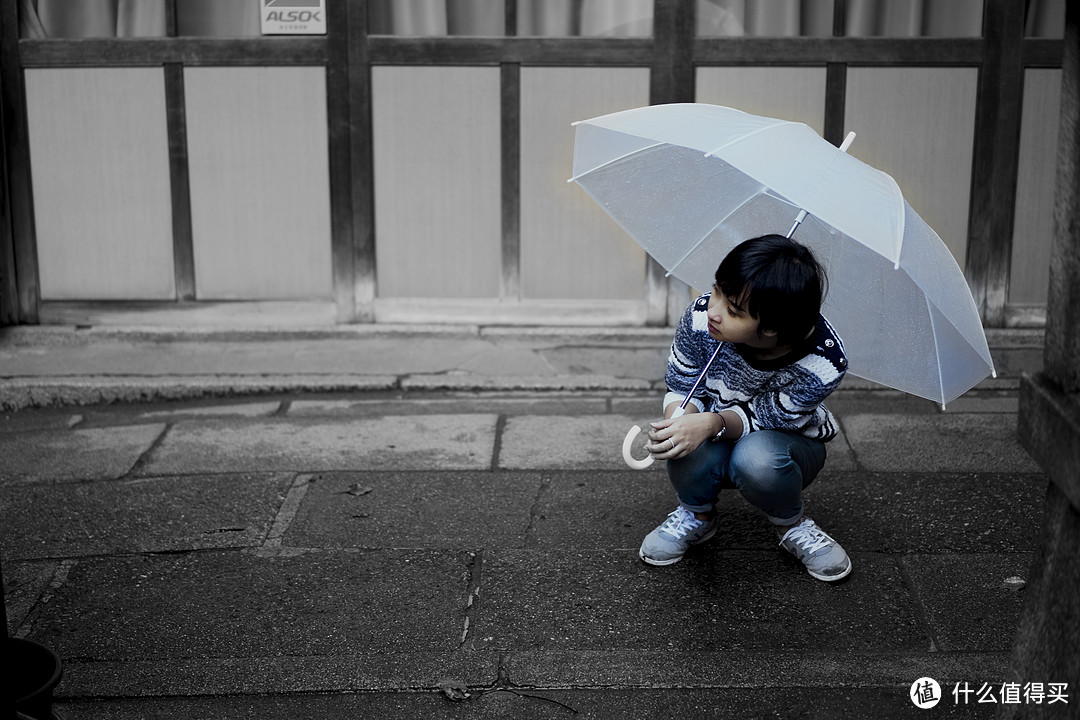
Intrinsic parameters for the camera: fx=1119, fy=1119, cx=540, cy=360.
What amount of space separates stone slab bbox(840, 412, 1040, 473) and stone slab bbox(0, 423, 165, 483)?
2899 millimetres

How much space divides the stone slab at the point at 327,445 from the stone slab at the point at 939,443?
60.5 inches

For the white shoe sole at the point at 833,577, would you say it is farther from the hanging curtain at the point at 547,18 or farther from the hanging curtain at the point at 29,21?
the hanging curtain at the point at 29,21

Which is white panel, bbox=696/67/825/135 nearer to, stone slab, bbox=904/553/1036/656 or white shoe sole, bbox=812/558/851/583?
stone slab, bbox=904/553/1036/656

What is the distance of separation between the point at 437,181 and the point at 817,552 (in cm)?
327

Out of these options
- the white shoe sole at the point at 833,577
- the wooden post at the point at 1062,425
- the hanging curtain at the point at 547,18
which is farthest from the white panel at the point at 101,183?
the wooden post at the point at 1062,425

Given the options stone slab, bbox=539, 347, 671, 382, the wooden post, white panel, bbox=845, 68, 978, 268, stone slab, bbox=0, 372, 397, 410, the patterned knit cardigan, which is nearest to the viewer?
the wooden post

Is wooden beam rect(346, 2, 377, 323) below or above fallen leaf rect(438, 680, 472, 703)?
above

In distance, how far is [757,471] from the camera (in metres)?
3.15

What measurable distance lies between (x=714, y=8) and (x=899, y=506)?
2.96 m

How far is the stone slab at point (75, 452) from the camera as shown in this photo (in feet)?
14.1

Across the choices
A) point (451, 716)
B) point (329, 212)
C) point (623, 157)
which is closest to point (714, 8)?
point (329, 212)

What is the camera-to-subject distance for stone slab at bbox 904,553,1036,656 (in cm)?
302

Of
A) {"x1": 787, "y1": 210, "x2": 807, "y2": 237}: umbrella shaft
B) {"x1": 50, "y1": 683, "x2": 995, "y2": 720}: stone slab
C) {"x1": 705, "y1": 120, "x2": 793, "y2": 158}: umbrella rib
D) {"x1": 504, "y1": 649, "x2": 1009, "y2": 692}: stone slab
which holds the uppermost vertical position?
{"x1": 705, "y1": 120, "x2": 793, "y2": 158}: umbrella rib

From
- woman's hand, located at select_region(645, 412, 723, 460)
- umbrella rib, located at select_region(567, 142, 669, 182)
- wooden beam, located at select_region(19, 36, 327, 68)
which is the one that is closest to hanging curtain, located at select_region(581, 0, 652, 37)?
wooden beam, located at select_region(19, 36, 327, 68)
